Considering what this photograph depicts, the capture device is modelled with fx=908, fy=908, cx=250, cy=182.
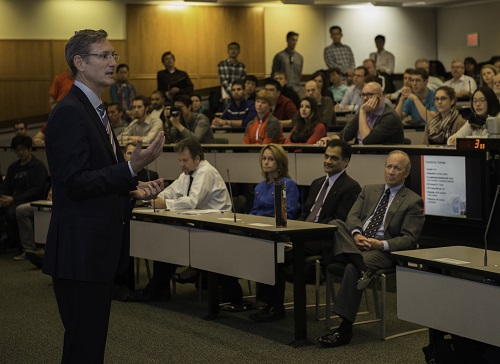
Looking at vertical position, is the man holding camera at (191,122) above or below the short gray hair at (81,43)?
below

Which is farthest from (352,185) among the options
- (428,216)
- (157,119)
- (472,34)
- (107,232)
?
(472,34)

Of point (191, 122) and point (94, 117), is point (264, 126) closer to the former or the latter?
point (191, 122)

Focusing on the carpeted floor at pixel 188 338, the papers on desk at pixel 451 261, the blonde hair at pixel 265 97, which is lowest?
the carpeted floor at pixel 188 338

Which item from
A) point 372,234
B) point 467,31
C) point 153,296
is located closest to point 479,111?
point 372,234

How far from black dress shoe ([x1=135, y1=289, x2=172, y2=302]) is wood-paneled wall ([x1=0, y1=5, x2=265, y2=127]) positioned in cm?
840

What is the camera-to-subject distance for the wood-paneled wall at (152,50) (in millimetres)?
14477

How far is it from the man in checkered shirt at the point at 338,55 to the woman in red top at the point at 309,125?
270 inches

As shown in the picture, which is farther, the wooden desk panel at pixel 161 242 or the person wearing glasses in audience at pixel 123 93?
the person wearing glasses in audience at pixel 123 93

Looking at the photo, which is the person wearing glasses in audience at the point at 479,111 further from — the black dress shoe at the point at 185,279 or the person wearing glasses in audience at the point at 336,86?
the person wearing glasses in audience at the point at 336,86

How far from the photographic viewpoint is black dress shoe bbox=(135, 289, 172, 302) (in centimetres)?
665

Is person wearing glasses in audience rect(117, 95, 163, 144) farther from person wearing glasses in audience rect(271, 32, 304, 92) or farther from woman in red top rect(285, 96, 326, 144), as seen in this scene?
person wearing glasses in audience rect(271, 32, 304, 92)

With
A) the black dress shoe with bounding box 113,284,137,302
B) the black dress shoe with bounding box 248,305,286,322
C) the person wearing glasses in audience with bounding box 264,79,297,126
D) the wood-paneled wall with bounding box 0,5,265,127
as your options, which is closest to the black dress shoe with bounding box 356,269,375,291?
the black dress shoe with bounding box 248,305,286,322

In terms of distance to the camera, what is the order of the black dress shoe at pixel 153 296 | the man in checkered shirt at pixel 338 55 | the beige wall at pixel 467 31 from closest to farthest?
the black dress shoe at pixel 153 296, the man in checkered shirt at pixel 338 55, the beige wall at pixel 467 31

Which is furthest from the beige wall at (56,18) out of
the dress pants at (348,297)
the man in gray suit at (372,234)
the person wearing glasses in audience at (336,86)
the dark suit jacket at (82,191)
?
the dark suit jacket at (82,191)
